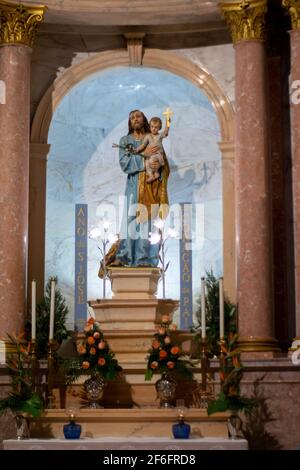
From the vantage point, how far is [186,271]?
17.7 metres

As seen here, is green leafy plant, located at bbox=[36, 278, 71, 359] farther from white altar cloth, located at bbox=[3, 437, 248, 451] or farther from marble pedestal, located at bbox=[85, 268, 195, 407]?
white altar cloth, located at bbox=[3, 437, 248, 451]

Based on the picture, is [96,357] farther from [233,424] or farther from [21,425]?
[233,424]

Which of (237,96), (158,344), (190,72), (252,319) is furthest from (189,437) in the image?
(190,72)

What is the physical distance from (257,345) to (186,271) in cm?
310

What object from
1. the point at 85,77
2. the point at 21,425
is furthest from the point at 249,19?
the point at 21,425

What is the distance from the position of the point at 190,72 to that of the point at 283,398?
5787mm

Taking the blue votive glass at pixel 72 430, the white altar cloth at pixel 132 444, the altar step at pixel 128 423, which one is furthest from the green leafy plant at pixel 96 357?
the white altar cloth at pixel 132 444

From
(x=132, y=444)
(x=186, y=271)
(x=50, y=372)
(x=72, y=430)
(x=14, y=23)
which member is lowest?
(x=132, y=444)

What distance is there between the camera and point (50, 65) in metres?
17.2

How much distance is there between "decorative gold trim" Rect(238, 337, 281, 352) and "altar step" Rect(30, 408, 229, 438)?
1934 mm

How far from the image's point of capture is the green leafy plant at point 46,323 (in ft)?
50.9

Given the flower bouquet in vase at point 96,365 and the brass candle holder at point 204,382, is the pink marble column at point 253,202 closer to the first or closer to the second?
the brass candle holder at point 204,382

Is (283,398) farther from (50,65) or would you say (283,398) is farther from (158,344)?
(50,65)

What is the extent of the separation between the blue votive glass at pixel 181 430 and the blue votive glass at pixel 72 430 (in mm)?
1117
